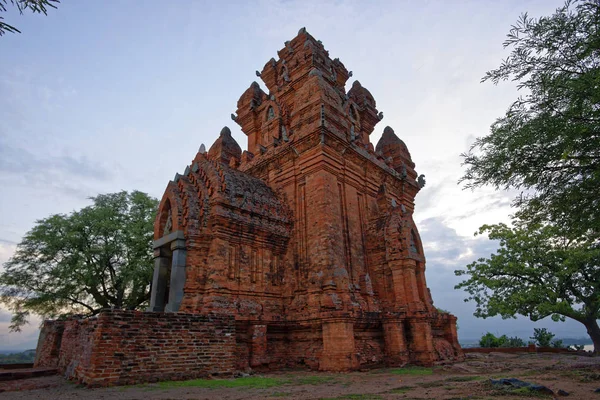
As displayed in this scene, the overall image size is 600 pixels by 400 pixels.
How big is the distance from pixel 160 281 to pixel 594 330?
2167cm

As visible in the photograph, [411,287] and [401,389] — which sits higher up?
[411,287]

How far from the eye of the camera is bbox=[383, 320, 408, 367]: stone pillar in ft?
37.3

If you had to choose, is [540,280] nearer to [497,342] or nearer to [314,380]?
[497,342]

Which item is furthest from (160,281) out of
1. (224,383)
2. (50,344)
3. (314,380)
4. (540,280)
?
(540,280)

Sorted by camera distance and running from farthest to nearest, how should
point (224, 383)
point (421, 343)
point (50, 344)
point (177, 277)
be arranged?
point (421, 343) < point (50, 344) < point (177, 277) < point (224, 383)

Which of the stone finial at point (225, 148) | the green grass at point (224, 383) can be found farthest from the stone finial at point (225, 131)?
the green grass at point (224, 383)

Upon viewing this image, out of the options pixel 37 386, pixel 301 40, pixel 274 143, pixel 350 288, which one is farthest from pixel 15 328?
pixel 301 40

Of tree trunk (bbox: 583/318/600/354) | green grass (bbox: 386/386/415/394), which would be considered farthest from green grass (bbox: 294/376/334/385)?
tree trunk (bbox: 583/318/600/354)

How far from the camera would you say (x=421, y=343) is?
11.8 m

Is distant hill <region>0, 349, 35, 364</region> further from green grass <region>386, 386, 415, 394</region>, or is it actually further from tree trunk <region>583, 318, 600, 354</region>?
tree trunk <region>583, 318, 600, 354</region>

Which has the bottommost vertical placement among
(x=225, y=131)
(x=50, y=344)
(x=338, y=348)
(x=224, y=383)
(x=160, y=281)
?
(x=224, y=383)

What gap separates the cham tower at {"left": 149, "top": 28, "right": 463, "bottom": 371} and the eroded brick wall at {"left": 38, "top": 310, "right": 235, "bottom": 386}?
107 cm

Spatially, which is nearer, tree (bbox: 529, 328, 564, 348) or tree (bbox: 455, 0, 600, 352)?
tree (bbox: 455, 0, 600, 352)

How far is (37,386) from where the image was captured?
302 inches
